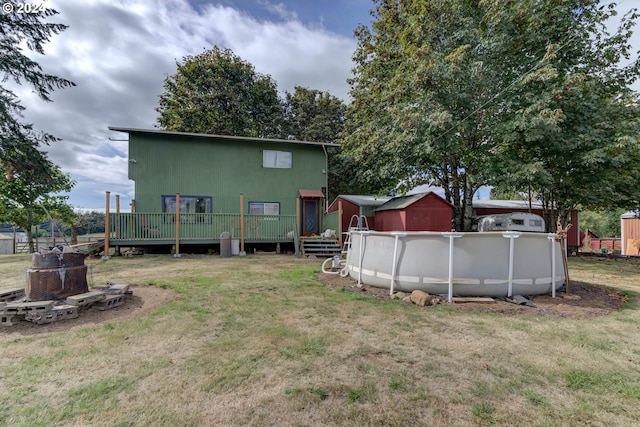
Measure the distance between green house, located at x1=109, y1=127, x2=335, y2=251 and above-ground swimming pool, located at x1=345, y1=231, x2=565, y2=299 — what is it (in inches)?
304

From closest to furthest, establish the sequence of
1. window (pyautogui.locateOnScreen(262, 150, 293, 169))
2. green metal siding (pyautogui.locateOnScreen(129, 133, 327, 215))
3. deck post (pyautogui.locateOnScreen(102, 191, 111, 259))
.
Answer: deck post (pyautogui.locateOnScreen(102, 191, 111, 259)) → green metal siding (pyautogui.locateOnScreen(129, 133, 327, 215)) → window (pyautogui.locateOnScreen(262, 150, 293, 169))

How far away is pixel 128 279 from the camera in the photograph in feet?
22.0

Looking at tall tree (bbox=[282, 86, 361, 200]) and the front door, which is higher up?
tall tree (bbox=[282, 86, 361, 200])

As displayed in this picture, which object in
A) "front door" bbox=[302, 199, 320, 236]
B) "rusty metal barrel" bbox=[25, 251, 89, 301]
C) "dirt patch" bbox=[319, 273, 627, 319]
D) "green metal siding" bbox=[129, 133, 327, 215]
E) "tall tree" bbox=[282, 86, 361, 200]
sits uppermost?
"tall tree" bbox=[282, 86, 361, 200]

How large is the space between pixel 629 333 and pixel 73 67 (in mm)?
17104

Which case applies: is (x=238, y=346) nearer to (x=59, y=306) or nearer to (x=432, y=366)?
(x=432, y=366)

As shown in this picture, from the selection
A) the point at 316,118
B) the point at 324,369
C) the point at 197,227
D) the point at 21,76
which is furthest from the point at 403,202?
the point at 21,76

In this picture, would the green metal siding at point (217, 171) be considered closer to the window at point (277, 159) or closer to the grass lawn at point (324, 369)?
the window at point (277, 159)

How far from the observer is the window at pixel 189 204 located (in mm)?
13260

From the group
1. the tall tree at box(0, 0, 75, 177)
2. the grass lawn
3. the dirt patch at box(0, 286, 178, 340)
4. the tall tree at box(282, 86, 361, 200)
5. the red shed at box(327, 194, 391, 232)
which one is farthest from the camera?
the tall tree at box(282, 86, 361, 200)

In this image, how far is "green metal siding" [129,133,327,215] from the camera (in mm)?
12953

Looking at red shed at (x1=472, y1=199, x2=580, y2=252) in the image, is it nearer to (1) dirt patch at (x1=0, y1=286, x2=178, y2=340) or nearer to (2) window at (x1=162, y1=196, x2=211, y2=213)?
(2) window at (x1=162, y1=196, x2=211, y2=213)

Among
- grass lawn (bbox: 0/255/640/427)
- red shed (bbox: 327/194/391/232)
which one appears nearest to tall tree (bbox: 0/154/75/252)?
red shed (bbox: 327/194/391/232)

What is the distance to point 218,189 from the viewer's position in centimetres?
1390
